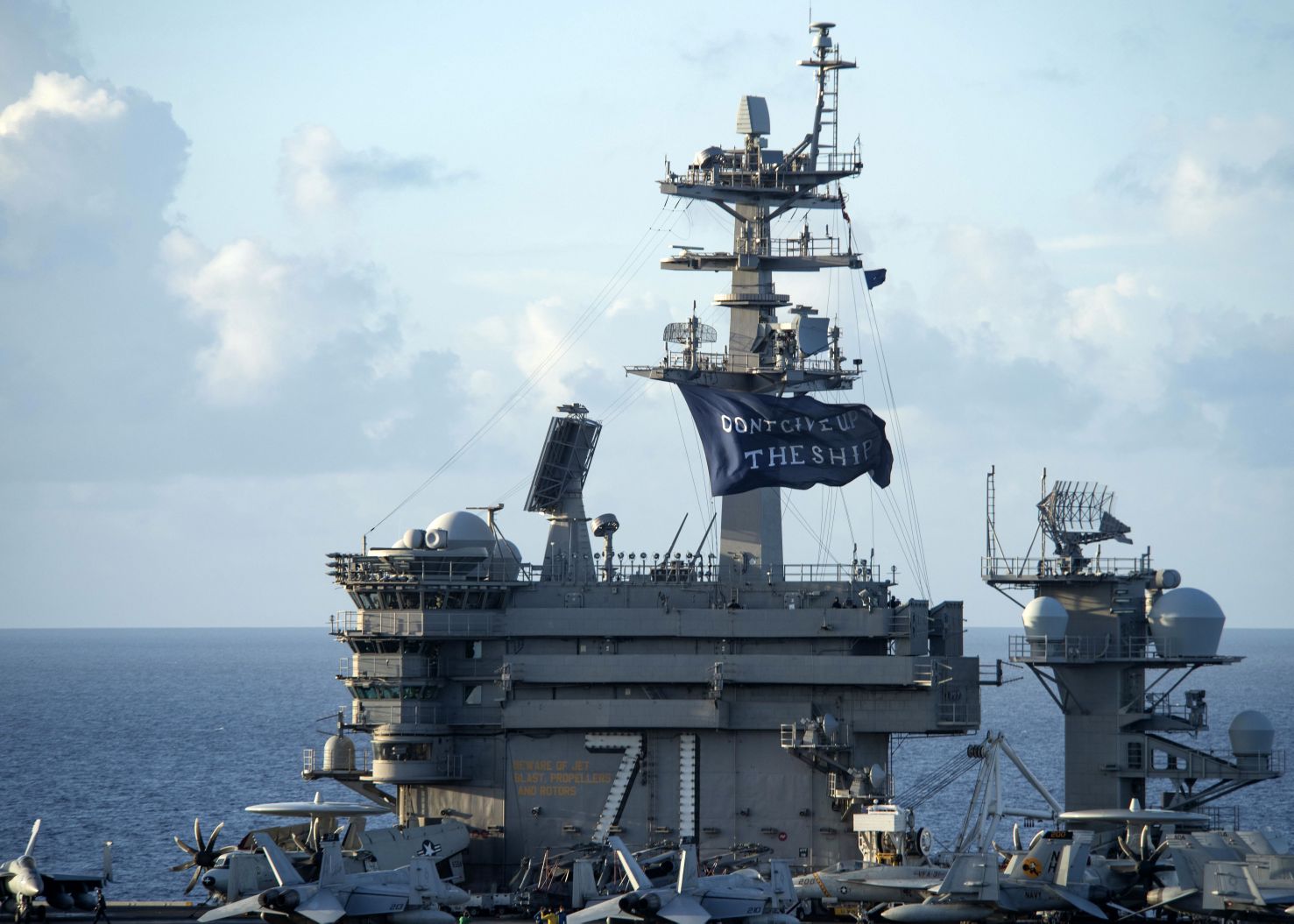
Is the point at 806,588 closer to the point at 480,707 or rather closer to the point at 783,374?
the point at 783,374

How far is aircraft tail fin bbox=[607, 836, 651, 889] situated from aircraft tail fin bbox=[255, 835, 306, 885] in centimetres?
961

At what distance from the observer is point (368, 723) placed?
57.6 metres

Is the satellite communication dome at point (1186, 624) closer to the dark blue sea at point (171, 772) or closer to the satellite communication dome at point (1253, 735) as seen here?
the satellite communication dome at point (1253, 735)

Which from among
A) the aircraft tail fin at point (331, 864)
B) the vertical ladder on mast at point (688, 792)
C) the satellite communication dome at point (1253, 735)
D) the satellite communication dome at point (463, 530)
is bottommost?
the aircraft tail fin at point (331, 864)

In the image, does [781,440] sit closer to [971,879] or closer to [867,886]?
[867,886]

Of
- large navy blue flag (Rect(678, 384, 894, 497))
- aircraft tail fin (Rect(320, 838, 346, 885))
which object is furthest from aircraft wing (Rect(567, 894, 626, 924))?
large navy blue flag (Rect(678, 384, 894, 497))

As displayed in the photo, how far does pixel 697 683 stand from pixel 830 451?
8.79 metres

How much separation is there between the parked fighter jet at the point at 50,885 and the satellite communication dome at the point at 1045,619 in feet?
109

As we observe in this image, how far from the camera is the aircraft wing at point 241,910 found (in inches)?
2068

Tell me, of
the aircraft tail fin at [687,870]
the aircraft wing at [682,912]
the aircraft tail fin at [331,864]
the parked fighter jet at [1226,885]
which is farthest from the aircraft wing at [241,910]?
the parked fighter jet at [1226,885]

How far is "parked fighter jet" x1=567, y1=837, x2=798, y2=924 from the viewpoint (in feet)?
170

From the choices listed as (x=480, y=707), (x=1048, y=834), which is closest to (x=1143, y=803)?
(x=1048, y=834)

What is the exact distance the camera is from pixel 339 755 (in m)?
59.2

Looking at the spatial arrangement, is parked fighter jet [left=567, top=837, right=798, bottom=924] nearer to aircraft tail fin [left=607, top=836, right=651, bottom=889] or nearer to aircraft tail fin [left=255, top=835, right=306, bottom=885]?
aircraft tail fin [left=607, top=836, right=651, bottom=889]
